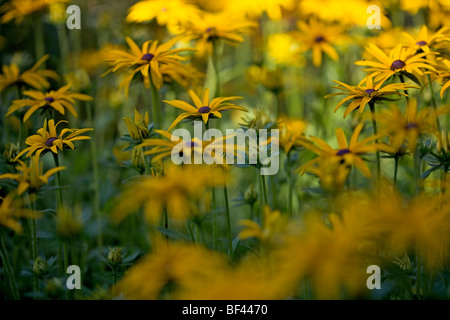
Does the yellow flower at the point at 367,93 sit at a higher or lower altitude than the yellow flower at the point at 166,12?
lower

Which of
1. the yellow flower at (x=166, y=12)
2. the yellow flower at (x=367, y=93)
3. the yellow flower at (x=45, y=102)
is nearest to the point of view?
the yellow flower at (x=367, y=93)

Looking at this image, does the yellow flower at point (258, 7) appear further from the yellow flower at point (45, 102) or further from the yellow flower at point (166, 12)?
the yellow flower at point (45, 102)

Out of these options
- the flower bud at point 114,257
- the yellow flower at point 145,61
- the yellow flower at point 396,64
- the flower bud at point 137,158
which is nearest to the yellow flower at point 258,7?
the yellow flower at point 145,61

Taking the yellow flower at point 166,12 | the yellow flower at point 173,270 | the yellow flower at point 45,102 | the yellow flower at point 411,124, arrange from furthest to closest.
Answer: the yellow flower at point 166,12 → the yellow flower at point 45,102 → the yellow flower at point 411,124 → the yellow flower at point 173,270

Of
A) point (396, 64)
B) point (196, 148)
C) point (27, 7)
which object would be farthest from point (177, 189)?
point (27, 7)

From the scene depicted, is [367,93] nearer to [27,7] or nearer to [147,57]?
[147,57]

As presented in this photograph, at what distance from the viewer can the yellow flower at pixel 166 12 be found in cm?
156

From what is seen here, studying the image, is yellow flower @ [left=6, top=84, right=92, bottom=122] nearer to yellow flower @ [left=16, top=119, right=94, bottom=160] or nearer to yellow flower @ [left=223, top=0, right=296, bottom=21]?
yellow flower @ [left=16, top=119, right=94, bottom=160]

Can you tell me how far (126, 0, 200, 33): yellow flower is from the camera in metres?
1.56

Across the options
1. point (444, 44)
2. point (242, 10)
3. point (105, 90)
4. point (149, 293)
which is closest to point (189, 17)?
point (242, 10)

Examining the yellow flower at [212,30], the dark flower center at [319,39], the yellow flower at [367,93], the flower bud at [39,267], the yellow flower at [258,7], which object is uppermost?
the yellow flower at [258,7]

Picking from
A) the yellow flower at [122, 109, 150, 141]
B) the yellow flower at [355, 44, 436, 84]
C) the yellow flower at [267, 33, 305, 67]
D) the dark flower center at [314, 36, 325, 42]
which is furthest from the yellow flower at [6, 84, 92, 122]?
the yellow flower at [267, 33, 305, 67]

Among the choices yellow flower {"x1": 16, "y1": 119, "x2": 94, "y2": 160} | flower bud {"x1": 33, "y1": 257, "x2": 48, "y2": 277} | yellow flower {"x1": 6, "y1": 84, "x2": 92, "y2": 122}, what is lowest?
flower bud {"x1": 33, "y1": 257, "x2": 48, "y2": 277}
